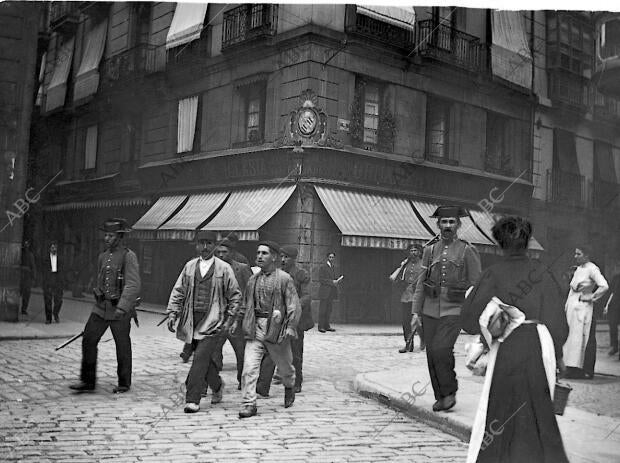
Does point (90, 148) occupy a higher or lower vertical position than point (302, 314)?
higher

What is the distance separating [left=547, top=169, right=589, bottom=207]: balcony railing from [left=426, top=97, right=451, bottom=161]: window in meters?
0.87

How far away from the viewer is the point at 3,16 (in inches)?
235

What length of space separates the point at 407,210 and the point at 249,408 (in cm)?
216

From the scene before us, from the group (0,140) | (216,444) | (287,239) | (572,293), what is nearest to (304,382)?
(287,239)

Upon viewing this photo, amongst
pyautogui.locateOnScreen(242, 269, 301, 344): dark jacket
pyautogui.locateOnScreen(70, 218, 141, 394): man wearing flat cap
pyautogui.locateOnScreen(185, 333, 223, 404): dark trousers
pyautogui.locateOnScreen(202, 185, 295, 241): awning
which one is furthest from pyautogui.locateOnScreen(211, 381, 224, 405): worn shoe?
pyautogui.locateOnScreen(202, 185, 295, 241): awning

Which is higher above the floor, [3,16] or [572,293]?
[3,16]

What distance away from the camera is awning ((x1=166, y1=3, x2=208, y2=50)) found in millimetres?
4836

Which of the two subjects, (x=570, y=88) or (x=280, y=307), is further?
(x=280, y=307)

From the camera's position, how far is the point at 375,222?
5.35 meters

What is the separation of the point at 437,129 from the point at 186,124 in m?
2.16

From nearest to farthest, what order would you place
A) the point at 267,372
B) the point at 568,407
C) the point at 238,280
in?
the point at 568,407
the point at 267,372
the point at 238,280

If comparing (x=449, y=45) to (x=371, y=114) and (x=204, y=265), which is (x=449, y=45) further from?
(x=204, y=265)

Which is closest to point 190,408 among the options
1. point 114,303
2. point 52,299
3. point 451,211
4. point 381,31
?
point 114,303

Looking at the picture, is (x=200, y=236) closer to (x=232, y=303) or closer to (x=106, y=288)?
(x=232, y=303)
